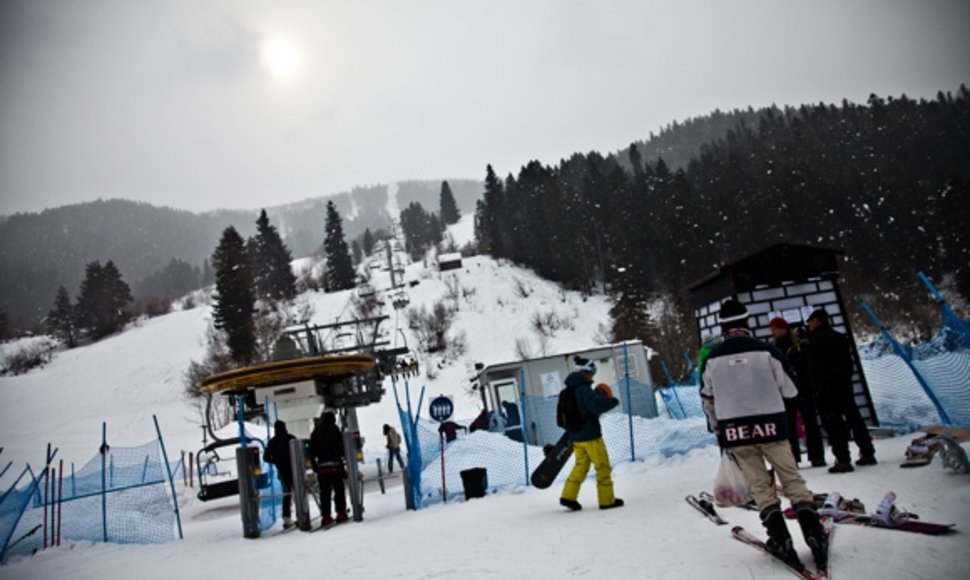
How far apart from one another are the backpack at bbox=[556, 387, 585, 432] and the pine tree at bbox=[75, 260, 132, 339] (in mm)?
76240

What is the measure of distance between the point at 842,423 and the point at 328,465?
7.56m

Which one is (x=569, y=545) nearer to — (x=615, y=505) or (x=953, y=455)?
(x=615, y=505)

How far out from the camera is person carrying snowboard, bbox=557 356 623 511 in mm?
7035

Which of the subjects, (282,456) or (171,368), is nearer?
(282,456)

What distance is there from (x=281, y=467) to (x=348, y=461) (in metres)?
1.30

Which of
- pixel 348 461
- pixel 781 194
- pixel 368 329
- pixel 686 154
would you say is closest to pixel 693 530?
pixel 348 461

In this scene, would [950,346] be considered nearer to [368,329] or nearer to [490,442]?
[490,442]

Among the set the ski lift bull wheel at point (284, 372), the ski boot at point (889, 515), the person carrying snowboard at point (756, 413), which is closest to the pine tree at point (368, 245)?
the ski lift bull wheel at point (284, 372)

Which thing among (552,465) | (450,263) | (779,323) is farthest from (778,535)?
(450,263)

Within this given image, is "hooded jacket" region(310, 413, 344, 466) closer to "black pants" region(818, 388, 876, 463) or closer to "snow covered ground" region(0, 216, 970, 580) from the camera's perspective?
"snow covered ground" region(0, 216, 970, 580)

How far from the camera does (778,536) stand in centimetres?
389

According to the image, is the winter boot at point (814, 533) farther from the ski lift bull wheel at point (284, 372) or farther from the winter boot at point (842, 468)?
the ski lift bull wheel at point (284, 372)

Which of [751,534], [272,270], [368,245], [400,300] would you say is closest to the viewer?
[751,534]

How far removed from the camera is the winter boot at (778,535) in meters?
3.80
